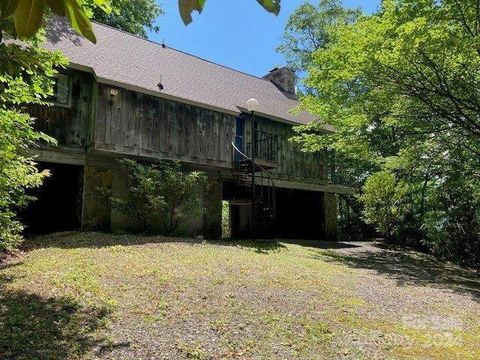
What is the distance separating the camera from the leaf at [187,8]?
122cm

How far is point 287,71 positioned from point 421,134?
12.2m

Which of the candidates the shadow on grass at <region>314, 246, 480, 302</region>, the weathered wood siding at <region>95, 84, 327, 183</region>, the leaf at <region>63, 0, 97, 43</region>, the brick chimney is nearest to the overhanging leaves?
the leaf at <region>63, 0, 97, 43</region>

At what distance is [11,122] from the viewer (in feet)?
20.5

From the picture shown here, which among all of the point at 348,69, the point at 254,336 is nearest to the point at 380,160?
the point at 348,69

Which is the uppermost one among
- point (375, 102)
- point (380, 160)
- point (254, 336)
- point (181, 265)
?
point (375, 102)

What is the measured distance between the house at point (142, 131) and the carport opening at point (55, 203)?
0.11 feet

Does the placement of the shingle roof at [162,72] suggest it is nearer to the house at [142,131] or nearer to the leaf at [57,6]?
the house at [142,131]

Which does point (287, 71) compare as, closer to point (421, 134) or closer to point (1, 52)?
point (421, 134)

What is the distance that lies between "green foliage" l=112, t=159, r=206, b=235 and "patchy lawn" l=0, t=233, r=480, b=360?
7.31ft

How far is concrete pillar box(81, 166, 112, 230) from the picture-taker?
1145cm

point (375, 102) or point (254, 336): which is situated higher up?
point (375, 102)

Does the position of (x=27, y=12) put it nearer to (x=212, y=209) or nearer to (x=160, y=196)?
(x=160, y=196)

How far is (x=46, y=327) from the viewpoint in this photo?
4.31 metres

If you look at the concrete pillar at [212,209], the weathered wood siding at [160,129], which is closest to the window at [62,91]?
the weathered wood siding at [160,129]
